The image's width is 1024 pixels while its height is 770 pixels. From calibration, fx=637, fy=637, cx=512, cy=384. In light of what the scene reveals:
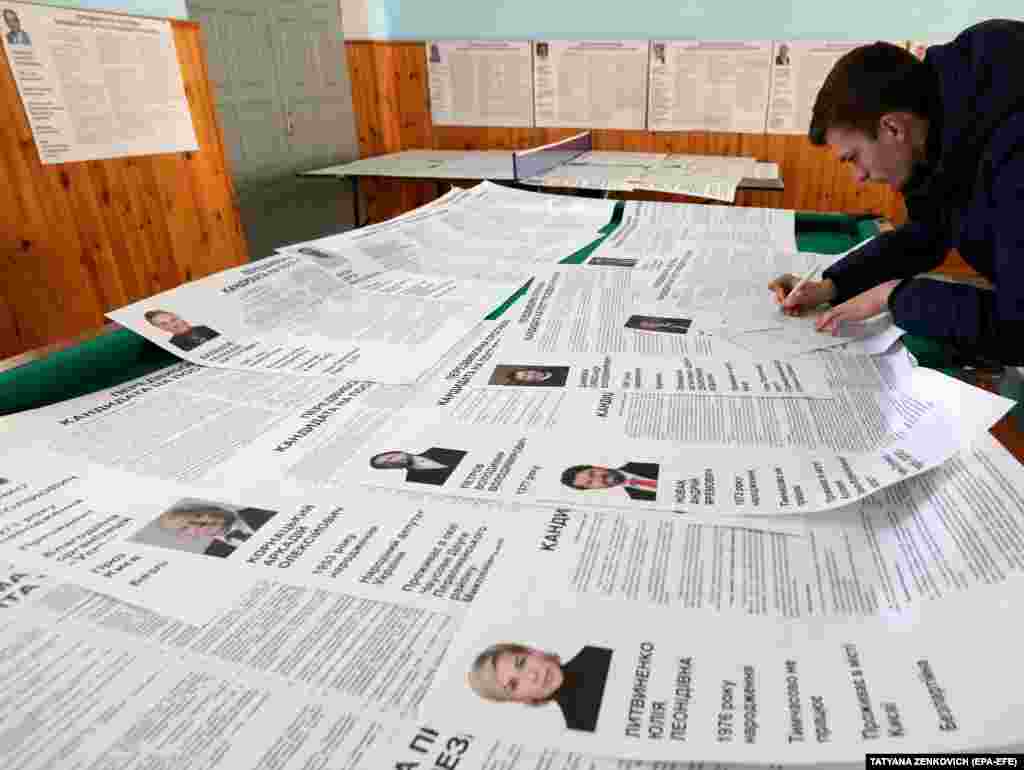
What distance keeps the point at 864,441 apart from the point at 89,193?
2101 mm

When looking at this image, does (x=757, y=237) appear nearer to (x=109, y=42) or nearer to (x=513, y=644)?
(x=513, y=644)

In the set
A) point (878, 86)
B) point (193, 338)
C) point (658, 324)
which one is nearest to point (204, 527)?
point (193, 338)

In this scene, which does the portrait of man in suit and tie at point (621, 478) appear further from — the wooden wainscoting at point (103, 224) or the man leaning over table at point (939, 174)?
the wooden wainscoting at point (103, 224)

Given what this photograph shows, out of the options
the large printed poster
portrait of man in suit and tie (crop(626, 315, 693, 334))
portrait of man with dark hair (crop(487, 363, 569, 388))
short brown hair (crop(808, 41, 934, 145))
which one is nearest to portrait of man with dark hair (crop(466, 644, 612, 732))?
portrait of man with dark hair (crop(487, 363, 569, 388))

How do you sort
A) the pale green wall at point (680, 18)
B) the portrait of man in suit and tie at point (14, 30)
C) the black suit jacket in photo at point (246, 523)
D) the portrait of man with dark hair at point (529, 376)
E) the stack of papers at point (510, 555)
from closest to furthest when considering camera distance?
the stack of papers at point (510, 555) < the black suit jacket in photo at point (246, 523) < the portrait of man with dark hair at point (529, 376) < the portrait of man in suit and tie at point (14, 30) < the pale green wall at point (680, 18)

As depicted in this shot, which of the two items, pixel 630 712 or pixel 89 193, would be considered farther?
pixel 89 193

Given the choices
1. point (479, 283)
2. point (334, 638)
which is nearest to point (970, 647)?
point (334, 638)

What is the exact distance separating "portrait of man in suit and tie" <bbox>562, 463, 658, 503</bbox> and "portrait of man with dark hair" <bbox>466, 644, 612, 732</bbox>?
0.48 ft

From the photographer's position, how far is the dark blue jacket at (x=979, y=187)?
656 mm

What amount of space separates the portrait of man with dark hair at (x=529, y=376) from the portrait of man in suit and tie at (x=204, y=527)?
27 centimetres

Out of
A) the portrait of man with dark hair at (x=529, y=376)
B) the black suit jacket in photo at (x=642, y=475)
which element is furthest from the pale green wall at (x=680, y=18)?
the black suit jacket in photo at (x=642, y=475)

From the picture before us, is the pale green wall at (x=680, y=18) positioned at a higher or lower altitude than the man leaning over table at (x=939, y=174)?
higher

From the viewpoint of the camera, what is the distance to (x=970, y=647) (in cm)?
32

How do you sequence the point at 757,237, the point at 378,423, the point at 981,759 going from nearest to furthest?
the point at 981,759
the point at 378,423
the point at 757,237
